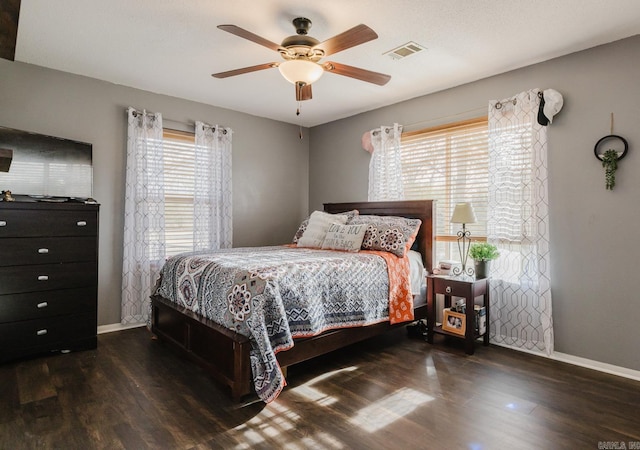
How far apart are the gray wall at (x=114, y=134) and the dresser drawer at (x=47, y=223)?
0.41 metres

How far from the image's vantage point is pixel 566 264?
3000 mm

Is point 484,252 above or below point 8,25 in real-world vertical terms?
below

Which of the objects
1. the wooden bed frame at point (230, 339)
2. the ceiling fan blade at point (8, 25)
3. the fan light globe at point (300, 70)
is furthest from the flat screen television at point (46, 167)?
the ceiling fan blade at point (8, 25)

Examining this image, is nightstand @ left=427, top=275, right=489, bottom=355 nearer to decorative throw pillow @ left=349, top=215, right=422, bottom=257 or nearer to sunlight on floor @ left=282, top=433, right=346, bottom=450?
decorative throw pillow @ left=349, top=215, right=422, bottom=257

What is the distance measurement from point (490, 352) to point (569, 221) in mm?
1270

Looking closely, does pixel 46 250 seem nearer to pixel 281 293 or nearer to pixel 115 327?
pixel 115 327

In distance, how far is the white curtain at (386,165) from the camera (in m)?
4.21

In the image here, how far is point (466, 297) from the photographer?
3.15m

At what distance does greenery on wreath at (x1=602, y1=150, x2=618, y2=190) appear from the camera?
276 centimetres

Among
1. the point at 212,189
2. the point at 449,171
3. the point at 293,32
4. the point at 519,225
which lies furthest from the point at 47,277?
the point at 519,225

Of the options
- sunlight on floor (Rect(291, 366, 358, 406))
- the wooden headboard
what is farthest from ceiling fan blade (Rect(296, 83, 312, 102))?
sunlight on floor (Rect(291, 366, 358, 406))

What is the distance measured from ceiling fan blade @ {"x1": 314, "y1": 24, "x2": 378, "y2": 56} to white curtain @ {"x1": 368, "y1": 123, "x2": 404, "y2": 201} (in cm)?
205

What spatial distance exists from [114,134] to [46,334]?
1974 mm

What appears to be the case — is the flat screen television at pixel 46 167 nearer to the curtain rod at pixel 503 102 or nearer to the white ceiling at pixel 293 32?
the white ceiling at pixel 293 32
